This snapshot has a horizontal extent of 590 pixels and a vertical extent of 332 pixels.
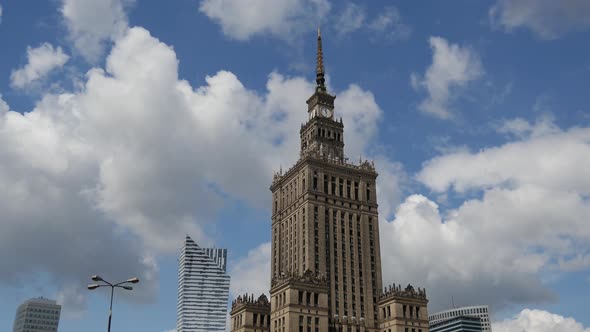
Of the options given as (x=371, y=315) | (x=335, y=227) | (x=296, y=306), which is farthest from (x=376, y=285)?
(x=296, y=306)

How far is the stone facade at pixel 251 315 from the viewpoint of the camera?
577 feet

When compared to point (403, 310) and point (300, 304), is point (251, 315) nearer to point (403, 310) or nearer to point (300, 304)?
point (300, 304)

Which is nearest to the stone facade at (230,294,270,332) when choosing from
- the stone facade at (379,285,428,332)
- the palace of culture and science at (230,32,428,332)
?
the palace of culture and science at (230,32,428,332)

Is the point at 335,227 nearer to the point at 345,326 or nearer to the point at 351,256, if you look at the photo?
the point at 351,256

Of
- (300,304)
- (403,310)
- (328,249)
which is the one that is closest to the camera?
(300,304)

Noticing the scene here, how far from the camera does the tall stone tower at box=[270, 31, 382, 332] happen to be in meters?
166

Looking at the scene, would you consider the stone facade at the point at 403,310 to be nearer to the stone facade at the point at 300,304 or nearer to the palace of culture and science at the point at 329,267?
the palace of culture and science at the point at 329,267

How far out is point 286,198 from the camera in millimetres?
199875

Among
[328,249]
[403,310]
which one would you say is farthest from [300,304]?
[403,310]

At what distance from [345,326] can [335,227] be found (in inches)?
1183

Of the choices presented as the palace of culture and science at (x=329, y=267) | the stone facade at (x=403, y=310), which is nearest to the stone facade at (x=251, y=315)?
the palace of culture and science at (x=329, y=267)

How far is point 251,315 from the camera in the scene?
177m

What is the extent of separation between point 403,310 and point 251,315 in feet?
143

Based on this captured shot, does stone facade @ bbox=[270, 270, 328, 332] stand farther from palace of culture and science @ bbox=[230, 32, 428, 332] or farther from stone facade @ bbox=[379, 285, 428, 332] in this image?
stone facade @ bbox=[379, 285, 428, 332]
